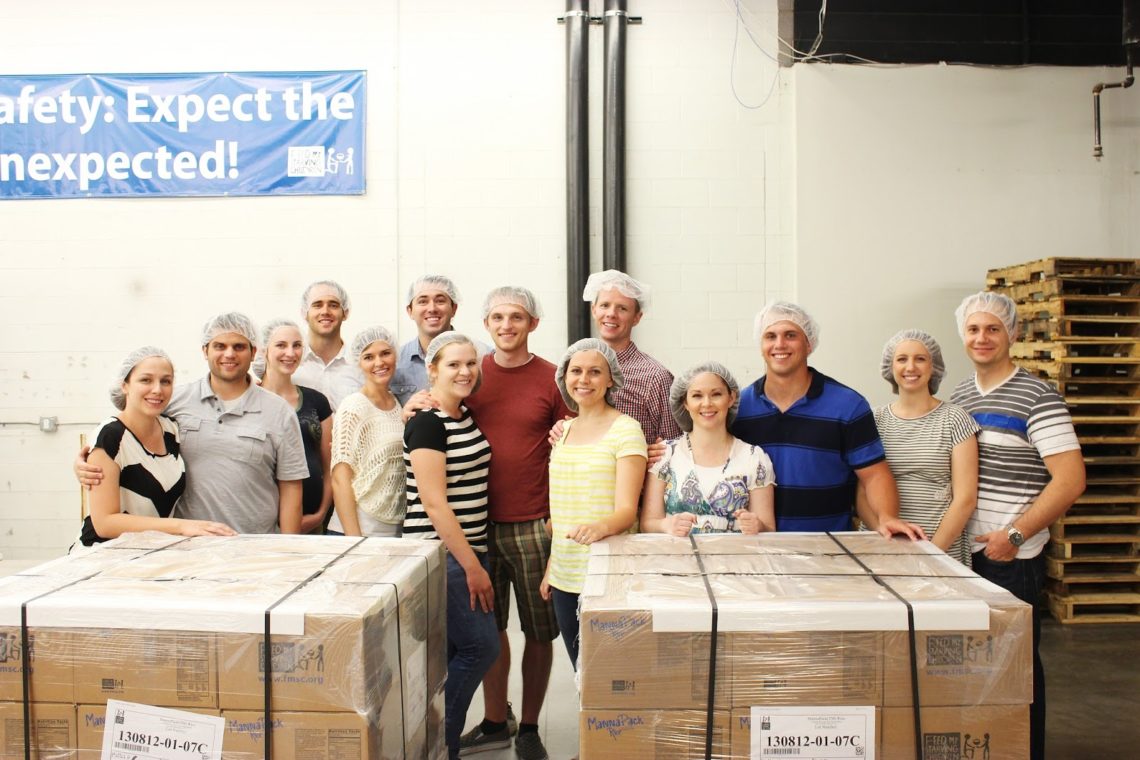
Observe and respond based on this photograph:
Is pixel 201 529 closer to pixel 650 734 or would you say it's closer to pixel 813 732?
pixel 650 734

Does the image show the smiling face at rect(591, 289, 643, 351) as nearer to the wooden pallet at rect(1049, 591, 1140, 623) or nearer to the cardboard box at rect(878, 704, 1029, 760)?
the cardboard box at rect(878, 704, 1029, 760)

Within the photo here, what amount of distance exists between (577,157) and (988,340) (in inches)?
115

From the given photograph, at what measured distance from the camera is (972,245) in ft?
17.4

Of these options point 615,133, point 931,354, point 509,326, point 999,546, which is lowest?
point 999,546

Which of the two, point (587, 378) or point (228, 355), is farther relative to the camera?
point (228, 355)

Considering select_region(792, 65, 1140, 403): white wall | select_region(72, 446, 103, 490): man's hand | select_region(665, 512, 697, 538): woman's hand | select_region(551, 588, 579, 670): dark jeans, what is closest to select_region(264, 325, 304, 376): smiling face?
select_region(72, 446, 103, 490): man's hand

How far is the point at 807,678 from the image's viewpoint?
5.86ft

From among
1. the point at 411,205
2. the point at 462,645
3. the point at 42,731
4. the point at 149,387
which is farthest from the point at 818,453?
the point at 411,205

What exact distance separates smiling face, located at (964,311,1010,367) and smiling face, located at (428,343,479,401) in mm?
1534

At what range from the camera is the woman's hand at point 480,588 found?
2693mm

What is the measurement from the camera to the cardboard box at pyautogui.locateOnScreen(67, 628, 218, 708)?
1801 millimetres

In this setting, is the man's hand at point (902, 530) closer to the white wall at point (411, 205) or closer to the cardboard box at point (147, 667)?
the cardboard box at point (147, 667)

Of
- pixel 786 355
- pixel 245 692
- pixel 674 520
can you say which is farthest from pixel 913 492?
pixel 245 692

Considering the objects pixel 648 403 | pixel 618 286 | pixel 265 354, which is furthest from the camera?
pixel 265 354
